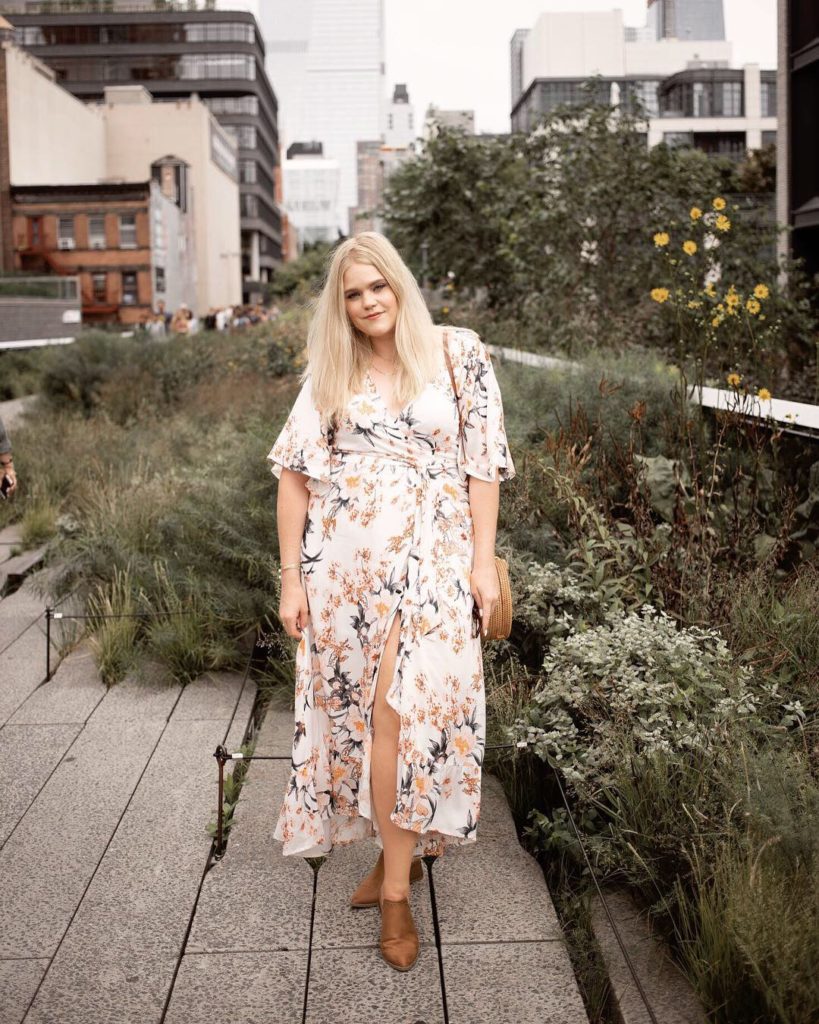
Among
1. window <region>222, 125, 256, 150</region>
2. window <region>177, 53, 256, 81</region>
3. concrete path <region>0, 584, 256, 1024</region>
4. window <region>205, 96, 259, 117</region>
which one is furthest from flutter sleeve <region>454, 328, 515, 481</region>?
window <region>205, 96, 259, 117</region>

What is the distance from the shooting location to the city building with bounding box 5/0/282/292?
314ft

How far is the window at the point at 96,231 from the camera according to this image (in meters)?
53.2

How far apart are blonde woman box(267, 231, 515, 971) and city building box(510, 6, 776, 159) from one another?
254ft

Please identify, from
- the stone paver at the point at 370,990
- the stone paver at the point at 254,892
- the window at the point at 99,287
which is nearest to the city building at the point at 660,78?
the window at the point at 99,287

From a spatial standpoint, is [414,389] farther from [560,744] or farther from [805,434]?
[805,434]

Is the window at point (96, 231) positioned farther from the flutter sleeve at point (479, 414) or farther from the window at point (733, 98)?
the flutter sleeve at point (479, 414)

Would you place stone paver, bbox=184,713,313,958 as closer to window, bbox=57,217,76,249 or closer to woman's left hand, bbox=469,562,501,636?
woman's left hand, bbox=469,562,501,636

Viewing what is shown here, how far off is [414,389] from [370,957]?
1541 millimetres

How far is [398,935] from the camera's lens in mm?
3180

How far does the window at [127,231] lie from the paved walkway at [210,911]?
171ft

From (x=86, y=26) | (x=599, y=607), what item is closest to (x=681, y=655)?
(x=599, y=607)

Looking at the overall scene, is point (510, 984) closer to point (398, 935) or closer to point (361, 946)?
point (398, 935)

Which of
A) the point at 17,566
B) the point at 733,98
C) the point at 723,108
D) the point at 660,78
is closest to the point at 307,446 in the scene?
the point at 17,566

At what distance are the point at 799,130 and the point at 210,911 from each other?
17443 millimetres
